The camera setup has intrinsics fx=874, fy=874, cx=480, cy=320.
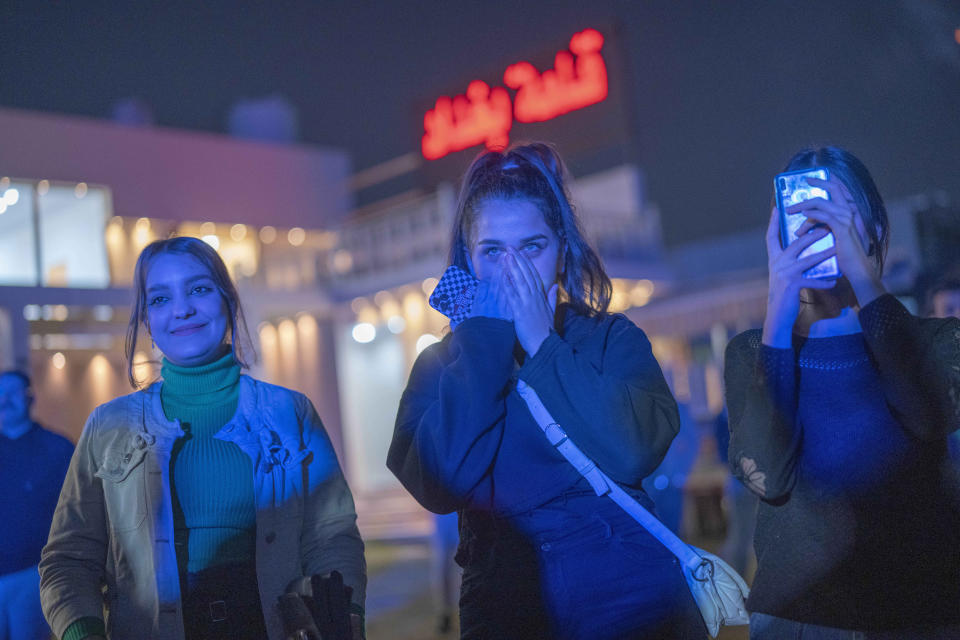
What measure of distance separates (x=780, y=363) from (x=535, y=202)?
0.62 m

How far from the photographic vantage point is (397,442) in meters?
1.85

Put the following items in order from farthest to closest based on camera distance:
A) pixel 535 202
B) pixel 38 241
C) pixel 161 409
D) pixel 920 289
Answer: pixel 38 241 → pixel 920 289 → pixel 161 409 → pixel 535 202

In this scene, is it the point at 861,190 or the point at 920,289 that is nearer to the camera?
the point at 861,190

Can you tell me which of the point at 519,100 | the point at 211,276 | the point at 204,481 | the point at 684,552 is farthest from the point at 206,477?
the point at 519,100

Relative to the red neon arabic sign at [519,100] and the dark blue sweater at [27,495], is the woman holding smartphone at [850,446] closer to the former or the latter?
the dark blue sweater at [27,495]

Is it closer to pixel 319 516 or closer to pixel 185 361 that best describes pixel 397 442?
pixel 319 516

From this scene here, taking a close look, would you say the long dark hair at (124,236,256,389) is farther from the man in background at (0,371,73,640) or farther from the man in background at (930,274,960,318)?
the man in background at (930,274,960,318)

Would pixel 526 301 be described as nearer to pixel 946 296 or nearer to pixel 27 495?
pixel 946 296

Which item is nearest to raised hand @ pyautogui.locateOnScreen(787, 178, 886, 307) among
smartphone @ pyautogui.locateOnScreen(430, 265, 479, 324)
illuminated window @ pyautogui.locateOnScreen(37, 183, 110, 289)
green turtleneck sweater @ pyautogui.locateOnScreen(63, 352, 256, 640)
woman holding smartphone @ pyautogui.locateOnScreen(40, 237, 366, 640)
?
smartphone @ pyautogui.locateOnScreen(430, 265, 479, 324)

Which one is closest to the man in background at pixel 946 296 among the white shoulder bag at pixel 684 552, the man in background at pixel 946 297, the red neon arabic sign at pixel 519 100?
the man in background at pixel 946 297

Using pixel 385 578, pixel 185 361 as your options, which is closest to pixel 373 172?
pixel 385 578

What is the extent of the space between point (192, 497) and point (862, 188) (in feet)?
5.69

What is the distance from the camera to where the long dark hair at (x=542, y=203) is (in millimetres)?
1936

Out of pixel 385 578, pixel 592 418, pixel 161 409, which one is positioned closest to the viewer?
pixel 592 418
